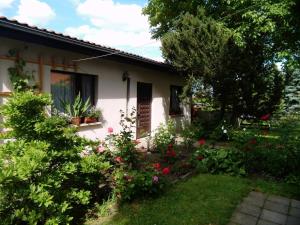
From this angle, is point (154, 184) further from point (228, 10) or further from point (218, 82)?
point (228, 10)

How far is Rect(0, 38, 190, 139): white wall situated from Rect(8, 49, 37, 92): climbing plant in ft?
0.28

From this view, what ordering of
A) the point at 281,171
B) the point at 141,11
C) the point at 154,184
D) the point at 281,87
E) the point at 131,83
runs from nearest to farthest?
the point at 154,184 → the point at 281,171 → the point at 131,83 → the point at 281,87 → the point at 141,11

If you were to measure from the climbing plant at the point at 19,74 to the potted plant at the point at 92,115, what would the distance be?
1820 millimetres

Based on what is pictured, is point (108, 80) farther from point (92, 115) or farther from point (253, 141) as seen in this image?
point (253, 141)

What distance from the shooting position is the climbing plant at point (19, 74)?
486cm

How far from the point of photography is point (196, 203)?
4.34m

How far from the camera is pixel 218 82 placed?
995cm

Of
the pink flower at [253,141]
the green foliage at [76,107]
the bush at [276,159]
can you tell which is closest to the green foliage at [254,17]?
the pink flower at [253,141]

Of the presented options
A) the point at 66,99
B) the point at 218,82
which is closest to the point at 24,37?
the point at 66,99

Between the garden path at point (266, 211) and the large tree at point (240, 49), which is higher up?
the large tree at point (240, 49)

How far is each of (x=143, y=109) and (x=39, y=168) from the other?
6.84 metres

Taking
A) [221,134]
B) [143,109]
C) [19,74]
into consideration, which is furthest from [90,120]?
[221,134]

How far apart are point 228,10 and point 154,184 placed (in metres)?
11.0

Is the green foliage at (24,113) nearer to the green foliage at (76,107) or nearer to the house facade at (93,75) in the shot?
the house facade at (93,75)
